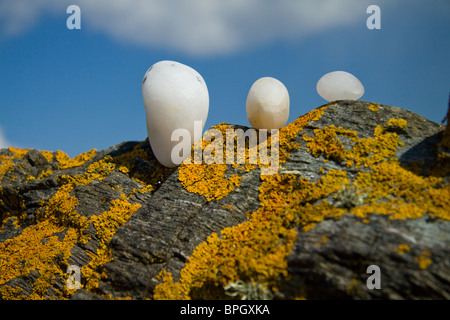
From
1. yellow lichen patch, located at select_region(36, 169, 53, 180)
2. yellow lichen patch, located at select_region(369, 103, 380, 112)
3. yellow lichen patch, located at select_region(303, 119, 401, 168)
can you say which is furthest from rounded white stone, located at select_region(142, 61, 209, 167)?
yellow lichen patch, located at select_region(369, 103, 380, 112)

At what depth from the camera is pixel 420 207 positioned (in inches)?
173

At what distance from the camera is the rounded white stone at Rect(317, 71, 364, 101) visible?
809 cm

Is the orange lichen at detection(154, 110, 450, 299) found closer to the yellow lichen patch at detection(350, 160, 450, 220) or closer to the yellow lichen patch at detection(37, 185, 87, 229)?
the yellow lichen patch at detection(350, 160, 450, 220)

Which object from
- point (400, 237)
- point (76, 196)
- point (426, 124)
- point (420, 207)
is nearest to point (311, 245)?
point (400, 237)

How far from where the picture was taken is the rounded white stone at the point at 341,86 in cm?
809

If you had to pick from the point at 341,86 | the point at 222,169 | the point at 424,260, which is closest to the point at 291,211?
the point at 424,260

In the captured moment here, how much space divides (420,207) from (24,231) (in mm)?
8417

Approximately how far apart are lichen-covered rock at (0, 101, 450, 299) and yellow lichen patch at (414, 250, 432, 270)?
12mm

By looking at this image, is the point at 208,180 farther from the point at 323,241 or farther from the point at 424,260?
the point at 424,260

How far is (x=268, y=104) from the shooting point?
7.45 m

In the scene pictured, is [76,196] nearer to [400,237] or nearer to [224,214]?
[224,214]

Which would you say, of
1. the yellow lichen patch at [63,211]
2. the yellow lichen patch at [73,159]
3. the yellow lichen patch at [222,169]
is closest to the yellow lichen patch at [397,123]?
the yellow lichen patch at [222,169]

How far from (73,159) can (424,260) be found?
10.0 m

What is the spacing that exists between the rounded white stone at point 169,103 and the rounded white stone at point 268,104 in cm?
131
